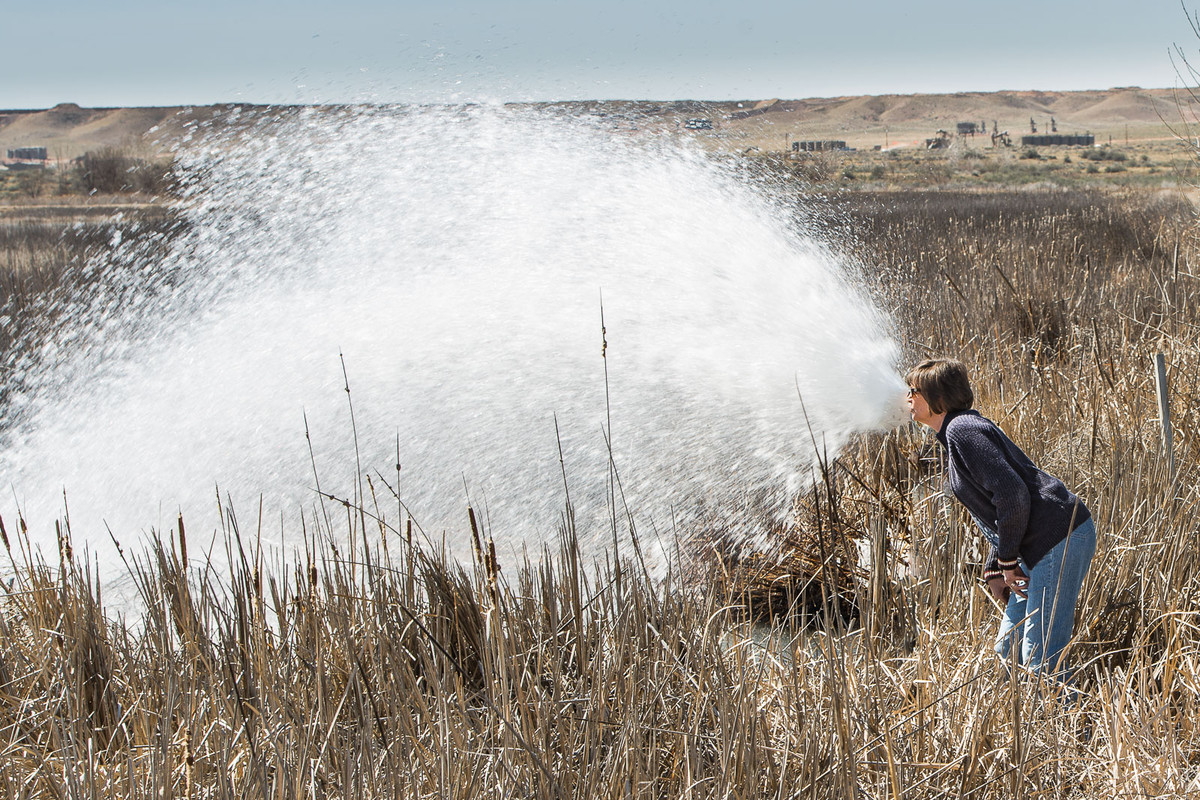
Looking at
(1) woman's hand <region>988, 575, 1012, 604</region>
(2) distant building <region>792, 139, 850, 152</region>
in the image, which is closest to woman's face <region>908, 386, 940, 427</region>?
(1) woman's hand <region>988, 575, 1012, 604</region>

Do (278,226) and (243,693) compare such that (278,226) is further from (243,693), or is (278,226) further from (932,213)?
(932,213)

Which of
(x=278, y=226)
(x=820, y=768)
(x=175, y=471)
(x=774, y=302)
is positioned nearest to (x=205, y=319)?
(x=278, y=226)

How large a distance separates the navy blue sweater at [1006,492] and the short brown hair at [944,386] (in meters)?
0.04

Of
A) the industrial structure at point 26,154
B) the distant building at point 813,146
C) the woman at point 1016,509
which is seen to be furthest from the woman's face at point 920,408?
the industrial structure at point 26,154

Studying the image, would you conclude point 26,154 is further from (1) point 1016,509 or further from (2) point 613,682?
(1) point 1016,509

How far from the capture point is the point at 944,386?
2.64 meters

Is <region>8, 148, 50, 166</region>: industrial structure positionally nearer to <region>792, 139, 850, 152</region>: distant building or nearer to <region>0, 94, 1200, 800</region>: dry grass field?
<region>792, 139, 850, 152</region>: distant building

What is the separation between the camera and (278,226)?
8.45 m

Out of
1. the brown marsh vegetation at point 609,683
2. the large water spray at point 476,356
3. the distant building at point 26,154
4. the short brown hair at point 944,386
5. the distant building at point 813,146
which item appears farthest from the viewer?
the distant building at point 26,154

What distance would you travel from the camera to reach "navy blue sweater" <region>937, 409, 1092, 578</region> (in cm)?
252

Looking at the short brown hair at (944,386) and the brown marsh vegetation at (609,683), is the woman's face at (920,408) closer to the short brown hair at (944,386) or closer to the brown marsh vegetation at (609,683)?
the short brown hair at (944,386)

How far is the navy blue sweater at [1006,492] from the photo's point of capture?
252 centimetres

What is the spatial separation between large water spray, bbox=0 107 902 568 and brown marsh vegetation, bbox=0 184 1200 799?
83 cm

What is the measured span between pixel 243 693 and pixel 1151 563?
→ 2.76 meters
